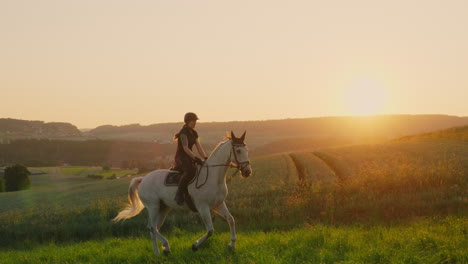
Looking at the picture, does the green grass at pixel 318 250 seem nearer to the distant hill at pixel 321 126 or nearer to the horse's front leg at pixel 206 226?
the horse's front leg at pixel 206 226

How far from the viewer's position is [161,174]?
36.2ft

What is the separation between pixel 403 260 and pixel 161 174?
20.3ft

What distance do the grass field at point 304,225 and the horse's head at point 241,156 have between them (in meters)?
1.73

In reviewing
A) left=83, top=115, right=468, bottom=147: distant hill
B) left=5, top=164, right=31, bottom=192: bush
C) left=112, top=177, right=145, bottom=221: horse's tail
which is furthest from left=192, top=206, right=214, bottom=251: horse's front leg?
left=83, top=115, right=468, bottom=147: distant hill

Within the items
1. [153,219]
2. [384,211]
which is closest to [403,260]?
[153,219]

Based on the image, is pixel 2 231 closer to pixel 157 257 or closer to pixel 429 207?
pixel 157 257

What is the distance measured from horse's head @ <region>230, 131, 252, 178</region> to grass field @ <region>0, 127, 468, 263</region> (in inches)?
67.9

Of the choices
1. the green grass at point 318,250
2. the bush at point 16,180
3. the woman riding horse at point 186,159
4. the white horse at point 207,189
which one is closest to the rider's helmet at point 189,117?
the woman riding horse at point 186,159

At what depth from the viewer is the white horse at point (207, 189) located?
9523mm

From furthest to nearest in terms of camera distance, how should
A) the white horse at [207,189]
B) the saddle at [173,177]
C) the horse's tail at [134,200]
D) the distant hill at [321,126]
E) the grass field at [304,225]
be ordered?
the distant hill at [321,126]
the horse's tail at [134,200]
the saddle at [173,177]
the white horse at [207,189]
the grass field at [304,225]

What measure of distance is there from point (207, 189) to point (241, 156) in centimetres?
124

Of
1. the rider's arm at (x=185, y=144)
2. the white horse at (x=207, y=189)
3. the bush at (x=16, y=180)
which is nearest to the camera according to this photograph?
the white horse at (x=207, y=189)

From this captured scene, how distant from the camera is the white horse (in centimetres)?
952

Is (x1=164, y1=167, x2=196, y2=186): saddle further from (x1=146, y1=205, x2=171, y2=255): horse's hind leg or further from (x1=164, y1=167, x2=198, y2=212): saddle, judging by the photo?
(x1=146, y1=205, x2=171, y2=255): horse's hind leg
